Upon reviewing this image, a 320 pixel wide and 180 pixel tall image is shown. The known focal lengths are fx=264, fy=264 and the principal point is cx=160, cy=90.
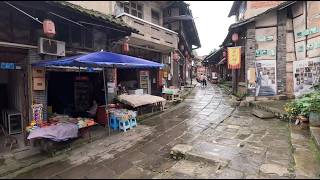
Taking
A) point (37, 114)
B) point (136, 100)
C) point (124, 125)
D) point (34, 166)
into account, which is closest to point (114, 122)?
point (124, 125)

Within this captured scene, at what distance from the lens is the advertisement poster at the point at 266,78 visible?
51.5 ft

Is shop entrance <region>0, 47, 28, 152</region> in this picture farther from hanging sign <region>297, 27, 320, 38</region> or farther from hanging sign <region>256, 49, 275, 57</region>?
hanging sign <region>297, 27, 320, 38</region>

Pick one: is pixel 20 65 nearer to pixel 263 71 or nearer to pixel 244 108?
pixel 244 108

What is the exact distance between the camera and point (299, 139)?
28.0 feet

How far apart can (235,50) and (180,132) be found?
9.18 meters

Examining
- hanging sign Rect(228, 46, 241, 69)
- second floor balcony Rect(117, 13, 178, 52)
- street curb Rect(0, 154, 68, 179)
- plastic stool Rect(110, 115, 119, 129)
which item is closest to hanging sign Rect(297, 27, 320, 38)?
hanging sign Rect(228, 46, 241, 69)

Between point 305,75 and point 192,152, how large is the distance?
10.1 meters

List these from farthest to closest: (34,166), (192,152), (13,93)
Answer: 1. (13,93)
2. (192,152)
3. (34,166)

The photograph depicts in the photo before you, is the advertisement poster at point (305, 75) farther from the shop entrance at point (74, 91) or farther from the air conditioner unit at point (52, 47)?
the air conditioner unit at point (52, 47)

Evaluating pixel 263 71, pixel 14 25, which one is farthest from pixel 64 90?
pixel 263 71

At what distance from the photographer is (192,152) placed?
723 cm

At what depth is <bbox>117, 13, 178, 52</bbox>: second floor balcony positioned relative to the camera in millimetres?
14387

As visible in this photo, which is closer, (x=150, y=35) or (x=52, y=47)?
(x=52, y=47)

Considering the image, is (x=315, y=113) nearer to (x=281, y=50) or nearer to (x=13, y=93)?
(x=281, y=50)
